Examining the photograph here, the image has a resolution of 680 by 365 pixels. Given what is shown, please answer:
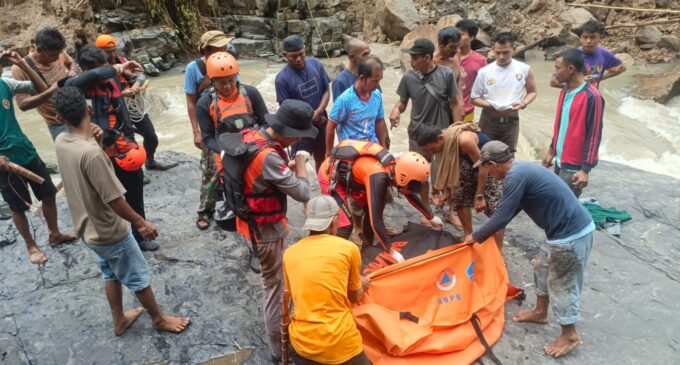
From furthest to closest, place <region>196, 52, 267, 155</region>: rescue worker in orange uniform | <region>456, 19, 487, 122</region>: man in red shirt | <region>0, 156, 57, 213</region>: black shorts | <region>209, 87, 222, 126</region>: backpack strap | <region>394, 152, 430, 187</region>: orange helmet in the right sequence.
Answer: <region>456, 19, 487, 122</region>: man in red shirt, <region>0, 156, 57, 213</region>: black shorts, <region>209, 87, 222, 126</region>: backpack strap, <region>196, 52, 267, 155</region>: rescue worker in orange uniform, <region>394, 152, 430, 187</region>: orange helmet

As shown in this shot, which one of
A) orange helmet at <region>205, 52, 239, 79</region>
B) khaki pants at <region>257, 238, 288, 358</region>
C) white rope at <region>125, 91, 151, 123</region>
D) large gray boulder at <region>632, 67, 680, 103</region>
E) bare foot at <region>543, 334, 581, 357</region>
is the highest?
orange helmet at <region>205, 52, 239, 79</region>

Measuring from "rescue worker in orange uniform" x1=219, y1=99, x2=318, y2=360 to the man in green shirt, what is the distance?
2043 mm

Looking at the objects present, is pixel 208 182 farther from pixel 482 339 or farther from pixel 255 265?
pixel 482 339

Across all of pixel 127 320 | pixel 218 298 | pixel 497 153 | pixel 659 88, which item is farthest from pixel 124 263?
pixel 659 88

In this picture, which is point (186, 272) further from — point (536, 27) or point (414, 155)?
point (536, 27)

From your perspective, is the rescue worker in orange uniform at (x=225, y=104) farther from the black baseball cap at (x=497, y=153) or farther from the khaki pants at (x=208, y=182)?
the black baseball cap at (x=497, y=153)

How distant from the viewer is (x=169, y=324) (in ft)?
10.9

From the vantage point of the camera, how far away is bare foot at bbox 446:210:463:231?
15.3 feet

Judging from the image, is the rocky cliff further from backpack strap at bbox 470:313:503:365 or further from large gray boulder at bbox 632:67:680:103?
backpack strap at bbox 470:313:503:365

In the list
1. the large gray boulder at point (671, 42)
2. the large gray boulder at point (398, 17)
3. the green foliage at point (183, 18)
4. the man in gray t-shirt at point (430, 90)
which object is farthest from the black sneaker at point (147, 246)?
the large gray boulder at point (671, 42)

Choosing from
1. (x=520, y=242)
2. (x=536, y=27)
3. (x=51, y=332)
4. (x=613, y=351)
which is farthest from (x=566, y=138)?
(x=536, y=27)

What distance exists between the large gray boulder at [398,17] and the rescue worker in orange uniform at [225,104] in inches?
500

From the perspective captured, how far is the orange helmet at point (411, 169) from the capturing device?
11.2 ft

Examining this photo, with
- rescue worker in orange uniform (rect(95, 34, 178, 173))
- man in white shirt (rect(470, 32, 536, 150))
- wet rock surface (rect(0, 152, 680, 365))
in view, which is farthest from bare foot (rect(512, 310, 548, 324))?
rescue worker in orange uniform (rect(95, 34, 178, 173))
